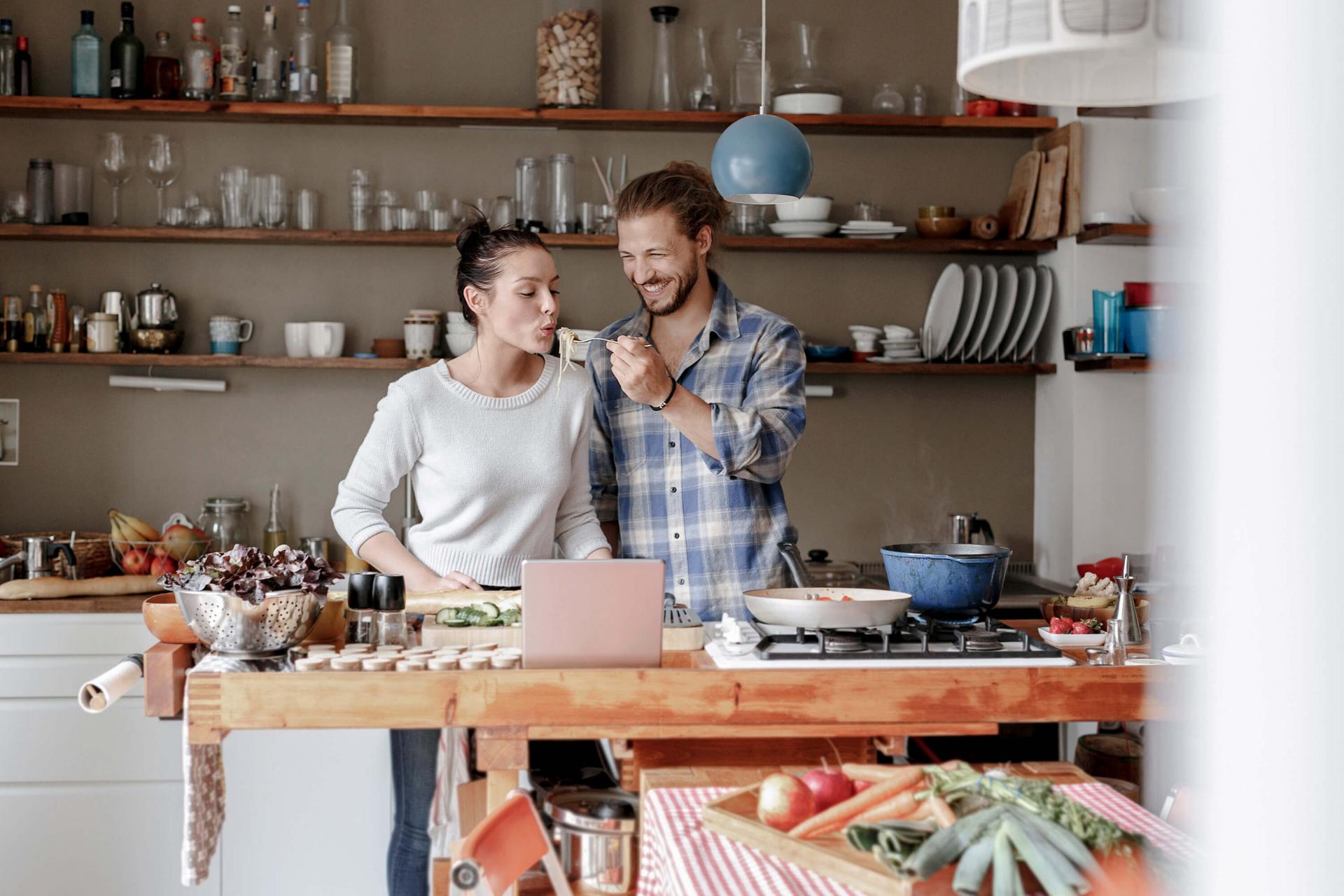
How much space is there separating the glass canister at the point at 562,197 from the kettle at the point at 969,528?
4.88 feet

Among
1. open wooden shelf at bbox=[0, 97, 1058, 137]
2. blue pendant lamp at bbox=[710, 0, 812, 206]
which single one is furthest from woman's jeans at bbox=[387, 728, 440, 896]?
open wooden shelf at bbox=[0, 97, 1058, 137]

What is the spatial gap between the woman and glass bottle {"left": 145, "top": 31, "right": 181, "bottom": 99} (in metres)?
1.79

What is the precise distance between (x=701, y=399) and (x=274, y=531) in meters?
1.99

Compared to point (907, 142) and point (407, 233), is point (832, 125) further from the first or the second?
point (407, 233)

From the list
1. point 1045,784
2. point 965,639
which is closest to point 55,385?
point 965,639

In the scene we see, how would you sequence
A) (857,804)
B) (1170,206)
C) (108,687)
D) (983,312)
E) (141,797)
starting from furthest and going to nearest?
(983,312)
(141,797)
(108,687)
(857,804)
(1170,206)

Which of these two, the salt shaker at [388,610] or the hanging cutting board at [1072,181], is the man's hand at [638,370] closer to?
the salt shaker at [388,610]

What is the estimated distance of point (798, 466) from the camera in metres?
4.08

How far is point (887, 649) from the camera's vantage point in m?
1.84

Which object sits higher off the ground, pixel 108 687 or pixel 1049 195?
pixel 1049 195

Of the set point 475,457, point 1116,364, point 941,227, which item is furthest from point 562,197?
point 1116,364

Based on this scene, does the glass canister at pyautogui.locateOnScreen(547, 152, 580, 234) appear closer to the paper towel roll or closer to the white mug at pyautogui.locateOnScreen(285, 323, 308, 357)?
the white mug at pyautogui.locateOnScreen(285, 323, 308, 357)

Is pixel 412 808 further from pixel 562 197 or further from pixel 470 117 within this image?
pixel 470 117

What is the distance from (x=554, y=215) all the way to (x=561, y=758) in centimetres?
201
